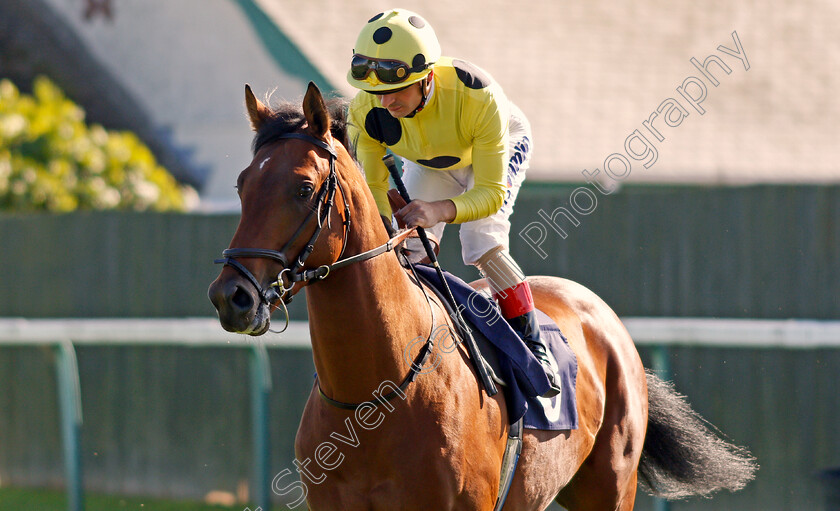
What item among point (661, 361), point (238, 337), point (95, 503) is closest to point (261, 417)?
point (238, 337)

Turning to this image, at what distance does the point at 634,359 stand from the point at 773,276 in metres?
1.68

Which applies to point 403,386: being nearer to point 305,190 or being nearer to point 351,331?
point 351,331

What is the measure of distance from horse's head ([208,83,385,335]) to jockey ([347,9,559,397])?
40 centimetres

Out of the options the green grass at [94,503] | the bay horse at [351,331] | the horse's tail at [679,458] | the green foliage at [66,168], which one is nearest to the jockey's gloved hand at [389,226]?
the bay horse at [351,331]

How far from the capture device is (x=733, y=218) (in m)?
5.90

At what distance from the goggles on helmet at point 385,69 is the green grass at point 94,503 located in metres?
3.93

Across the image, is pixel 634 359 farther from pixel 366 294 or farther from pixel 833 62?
pixel 833 62

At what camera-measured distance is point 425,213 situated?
10.6 feet

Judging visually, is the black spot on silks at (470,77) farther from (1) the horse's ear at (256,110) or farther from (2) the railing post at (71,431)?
(2) the railing post at (71,431)

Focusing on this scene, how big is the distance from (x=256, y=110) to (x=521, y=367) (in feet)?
4.43

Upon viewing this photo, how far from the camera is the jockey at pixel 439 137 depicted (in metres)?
3.24

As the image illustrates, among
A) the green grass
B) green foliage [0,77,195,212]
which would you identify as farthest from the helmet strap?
green foliage [0,77,195,212]

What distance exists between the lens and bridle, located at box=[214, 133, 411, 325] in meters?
2.62

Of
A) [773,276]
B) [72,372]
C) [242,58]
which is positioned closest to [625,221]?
[773,276]
